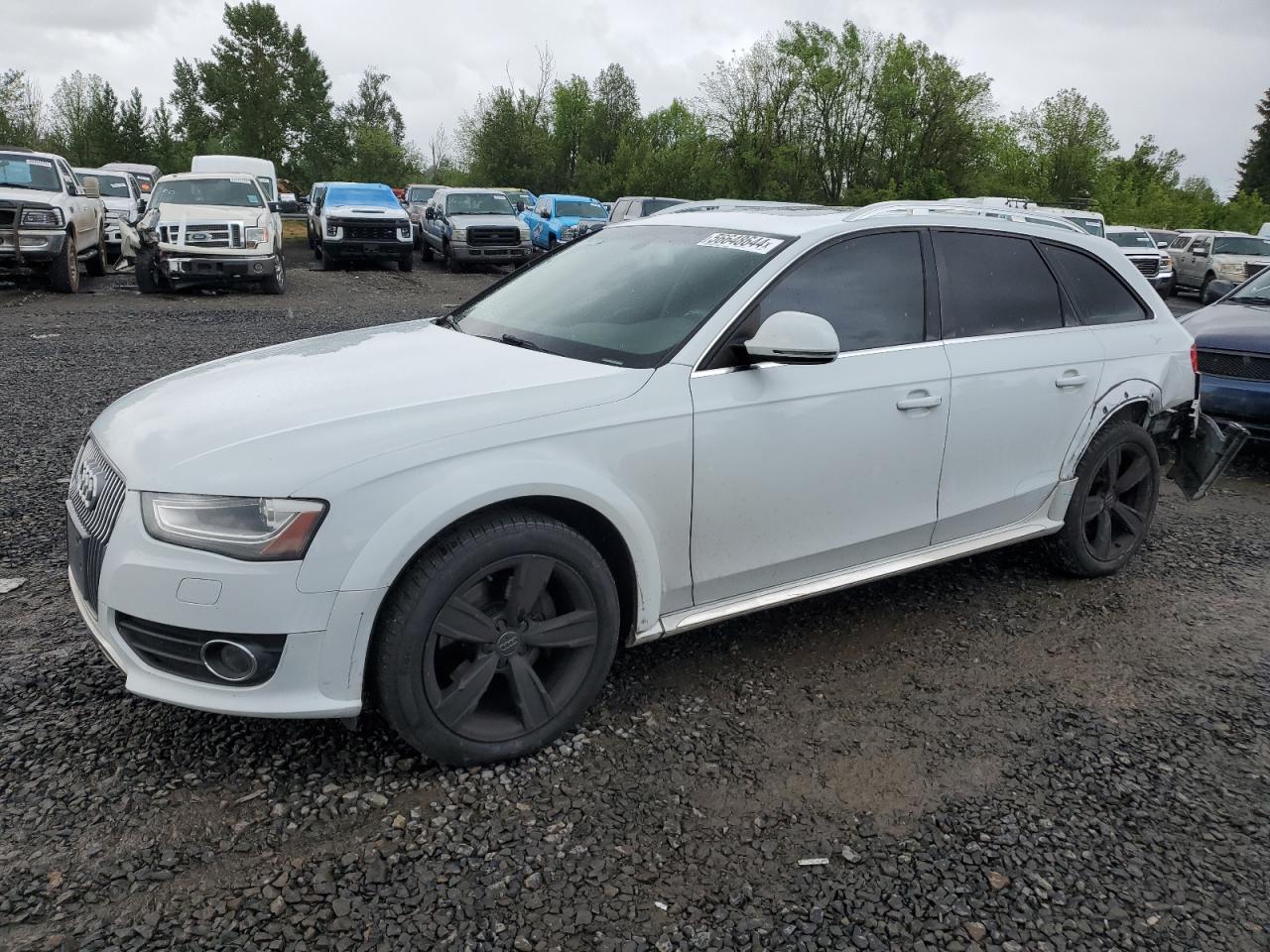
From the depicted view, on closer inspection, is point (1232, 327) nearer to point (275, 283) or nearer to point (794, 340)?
point (794, 340)

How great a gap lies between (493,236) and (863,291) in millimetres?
19581

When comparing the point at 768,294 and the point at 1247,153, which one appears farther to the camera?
Result: the point at 1247,153

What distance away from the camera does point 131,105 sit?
52250 millimetres

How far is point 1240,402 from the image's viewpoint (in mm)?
6668

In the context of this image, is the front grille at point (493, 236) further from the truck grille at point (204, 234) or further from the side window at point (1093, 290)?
the side window at point (1093, 290)

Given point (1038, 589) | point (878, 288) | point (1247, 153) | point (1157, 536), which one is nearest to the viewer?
point (878, 288)

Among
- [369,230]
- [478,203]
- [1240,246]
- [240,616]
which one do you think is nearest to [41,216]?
[369,230]

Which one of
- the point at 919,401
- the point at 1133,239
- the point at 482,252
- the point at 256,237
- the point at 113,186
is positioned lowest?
the point at 919,401

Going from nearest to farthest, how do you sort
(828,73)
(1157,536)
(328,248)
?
(1157,536) < (328,248) < (828,73)

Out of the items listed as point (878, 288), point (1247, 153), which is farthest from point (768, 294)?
point (1247, 153)

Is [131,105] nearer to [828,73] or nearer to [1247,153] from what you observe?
[828,73]

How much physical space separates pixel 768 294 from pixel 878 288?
550 millimetres

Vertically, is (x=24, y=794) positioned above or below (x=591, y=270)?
below

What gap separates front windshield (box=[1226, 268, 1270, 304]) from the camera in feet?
25.1
